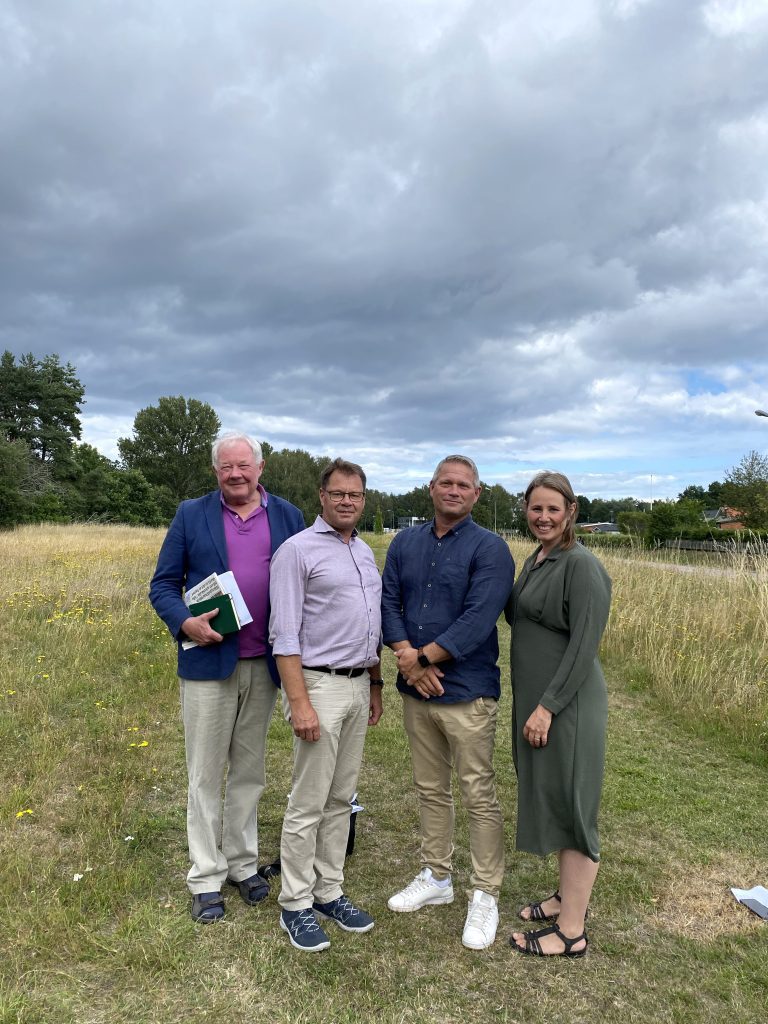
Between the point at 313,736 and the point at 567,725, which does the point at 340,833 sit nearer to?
the point at 313,736

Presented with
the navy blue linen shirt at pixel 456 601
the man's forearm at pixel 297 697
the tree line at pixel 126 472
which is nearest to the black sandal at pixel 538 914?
the navy blue linen shirt at pixel 456 601

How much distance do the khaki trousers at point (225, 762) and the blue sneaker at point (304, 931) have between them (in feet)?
1.33

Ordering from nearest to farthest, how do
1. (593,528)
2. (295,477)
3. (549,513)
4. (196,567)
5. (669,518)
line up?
(549,513), (196,567), (593,528), (669,518), (295,477)

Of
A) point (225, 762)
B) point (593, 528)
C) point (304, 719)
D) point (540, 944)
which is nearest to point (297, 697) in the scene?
point (304, 719)

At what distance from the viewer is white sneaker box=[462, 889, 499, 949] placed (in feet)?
9.23

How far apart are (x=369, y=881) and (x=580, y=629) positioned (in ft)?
6.09

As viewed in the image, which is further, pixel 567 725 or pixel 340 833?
pixel 340 833

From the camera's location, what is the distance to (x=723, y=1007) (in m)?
2.49

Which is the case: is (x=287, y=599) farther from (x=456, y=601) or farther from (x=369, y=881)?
(x=369, y=881)

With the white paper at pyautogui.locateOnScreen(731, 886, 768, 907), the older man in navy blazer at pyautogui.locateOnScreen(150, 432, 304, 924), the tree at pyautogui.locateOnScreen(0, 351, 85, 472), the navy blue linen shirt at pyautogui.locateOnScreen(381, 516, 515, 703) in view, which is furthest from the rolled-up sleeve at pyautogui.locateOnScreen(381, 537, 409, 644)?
the tree at pyautogui.locateOnScreen(0, 351, 85, 472)

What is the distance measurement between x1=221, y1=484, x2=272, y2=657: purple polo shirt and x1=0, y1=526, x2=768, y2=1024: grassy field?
4.09 ft

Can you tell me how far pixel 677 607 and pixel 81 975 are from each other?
805 cm

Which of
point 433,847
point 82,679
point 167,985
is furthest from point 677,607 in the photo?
point 167,985

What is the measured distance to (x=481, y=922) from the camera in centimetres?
287
